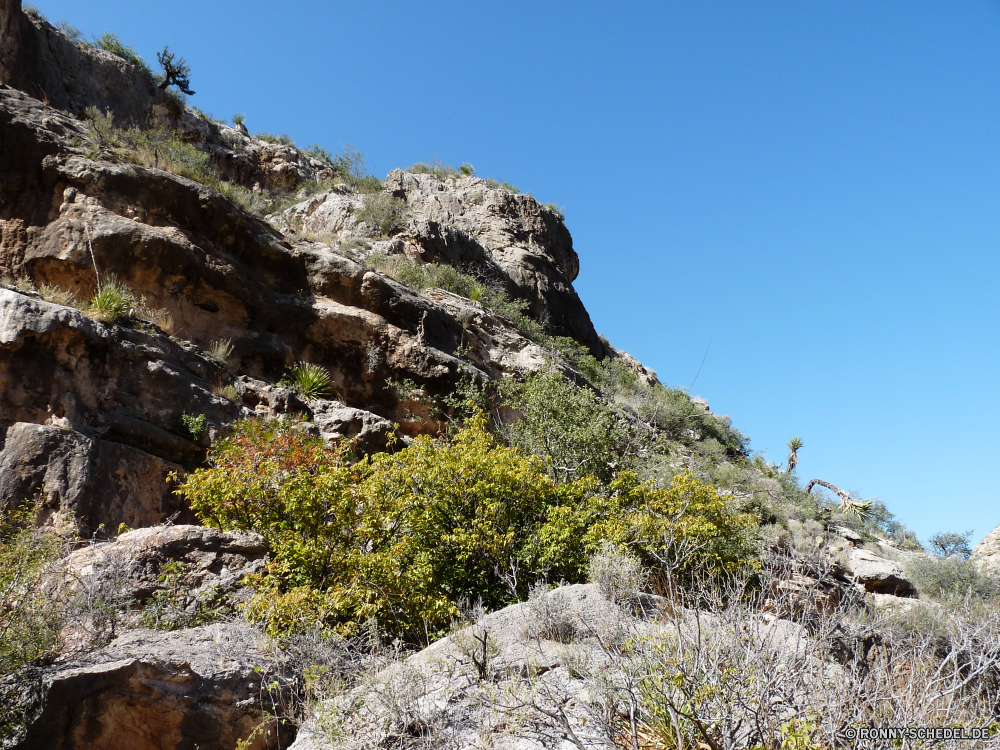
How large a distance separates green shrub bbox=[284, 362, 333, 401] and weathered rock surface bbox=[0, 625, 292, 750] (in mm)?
7661

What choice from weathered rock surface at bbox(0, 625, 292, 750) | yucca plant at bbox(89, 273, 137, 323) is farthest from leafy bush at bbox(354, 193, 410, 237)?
weathered rock surface at bbox(0, 625, 292, 750)

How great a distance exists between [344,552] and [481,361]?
390 inches

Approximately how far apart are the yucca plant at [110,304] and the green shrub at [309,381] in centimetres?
332

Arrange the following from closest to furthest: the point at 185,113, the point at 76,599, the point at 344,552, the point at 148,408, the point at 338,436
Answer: the point at 76,599
the point at 344,552
the point at 148,408
the point at 338,436
the point at 185,113

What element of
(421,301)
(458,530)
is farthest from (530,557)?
(421,301)

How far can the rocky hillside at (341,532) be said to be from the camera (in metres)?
4.73

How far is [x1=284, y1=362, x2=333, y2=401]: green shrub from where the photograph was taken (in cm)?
1344

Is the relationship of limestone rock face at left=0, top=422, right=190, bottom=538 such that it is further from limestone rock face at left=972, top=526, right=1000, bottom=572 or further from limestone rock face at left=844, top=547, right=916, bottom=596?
limestone rock face at left=972, top=526, right=1000, bottom=572

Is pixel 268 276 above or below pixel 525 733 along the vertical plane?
above

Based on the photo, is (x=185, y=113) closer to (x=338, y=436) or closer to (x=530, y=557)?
(x=338, y=436)

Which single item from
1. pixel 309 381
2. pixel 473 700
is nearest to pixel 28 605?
pixel 473 700

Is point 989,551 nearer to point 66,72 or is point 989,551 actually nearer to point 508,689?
point 508,689

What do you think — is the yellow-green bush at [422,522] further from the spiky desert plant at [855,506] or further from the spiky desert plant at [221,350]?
the spiky desert plant at [855,506]

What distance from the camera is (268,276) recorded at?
14961 mm
